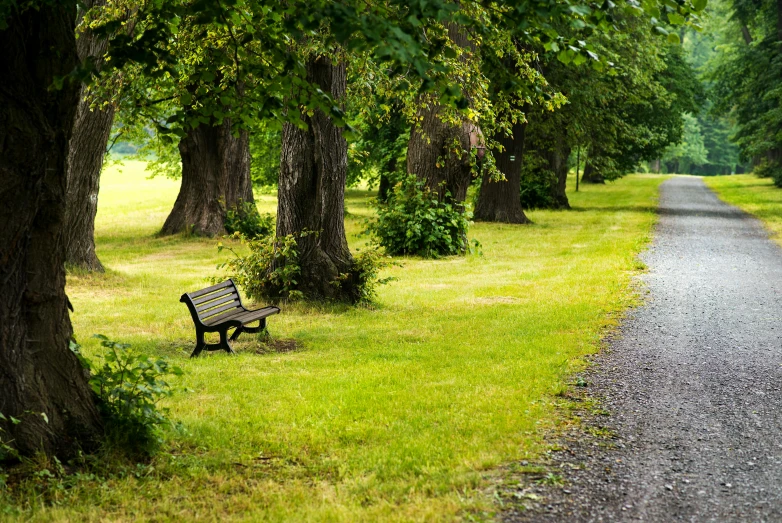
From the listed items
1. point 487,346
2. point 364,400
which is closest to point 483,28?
point 364,400

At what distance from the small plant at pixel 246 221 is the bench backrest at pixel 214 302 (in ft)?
43.5

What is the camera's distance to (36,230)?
559cm

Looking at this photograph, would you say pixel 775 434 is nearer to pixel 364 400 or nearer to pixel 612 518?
pixel 612 518

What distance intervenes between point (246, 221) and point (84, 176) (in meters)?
8.81

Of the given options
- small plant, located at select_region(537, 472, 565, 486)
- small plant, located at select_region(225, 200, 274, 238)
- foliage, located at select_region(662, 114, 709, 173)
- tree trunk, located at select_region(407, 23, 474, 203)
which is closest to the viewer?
small plant, located at select_region(537, 472, 565, 486)

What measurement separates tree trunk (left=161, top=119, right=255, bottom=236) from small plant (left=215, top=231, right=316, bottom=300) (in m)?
11.9

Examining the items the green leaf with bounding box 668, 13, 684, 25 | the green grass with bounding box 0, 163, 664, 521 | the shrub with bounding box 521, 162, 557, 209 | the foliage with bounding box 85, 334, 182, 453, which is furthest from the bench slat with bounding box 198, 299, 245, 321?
the shrub with bounding box 521, 162, 557, 209

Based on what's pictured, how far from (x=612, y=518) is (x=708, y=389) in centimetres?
345

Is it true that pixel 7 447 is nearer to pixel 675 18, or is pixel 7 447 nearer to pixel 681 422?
pixel 675 18

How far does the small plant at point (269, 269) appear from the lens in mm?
12133

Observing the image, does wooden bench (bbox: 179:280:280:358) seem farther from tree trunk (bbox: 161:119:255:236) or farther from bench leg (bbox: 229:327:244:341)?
tree trunk (bbox: 161:119:255:236)

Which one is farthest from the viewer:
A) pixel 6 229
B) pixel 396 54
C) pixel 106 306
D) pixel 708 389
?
pixel 106 306

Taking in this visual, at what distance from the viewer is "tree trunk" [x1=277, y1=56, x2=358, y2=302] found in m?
12.1

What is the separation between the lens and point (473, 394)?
7.69 meters
